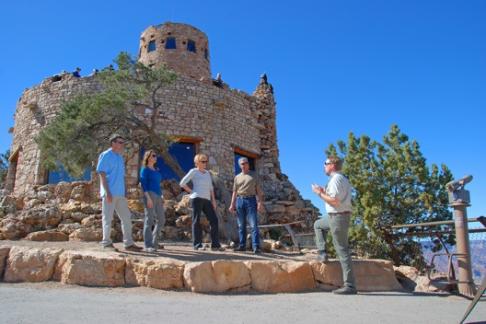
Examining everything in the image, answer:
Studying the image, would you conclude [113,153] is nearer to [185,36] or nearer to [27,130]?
[27,130]

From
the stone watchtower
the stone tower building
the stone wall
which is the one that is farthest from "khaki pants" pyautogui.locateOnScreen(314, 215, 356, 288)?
the stone watchtower

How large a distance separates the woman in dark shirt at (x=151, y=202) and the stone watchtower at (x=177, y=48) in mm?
15629

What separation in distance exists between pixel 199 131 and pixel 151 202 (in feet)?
33.7

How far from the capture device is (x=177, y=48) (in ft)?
71.5

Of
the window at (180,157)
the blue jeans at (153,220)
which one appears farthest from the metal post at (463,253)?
the window at (180,157)

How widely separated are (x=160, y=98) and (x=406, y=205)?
975 centimetres

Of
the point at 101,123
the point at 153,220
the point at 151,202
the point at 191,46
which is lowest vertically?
the point at 153,220

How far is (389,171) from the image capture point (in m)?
13.3

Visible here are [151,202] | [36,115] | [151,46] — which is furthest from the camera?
[151,46]

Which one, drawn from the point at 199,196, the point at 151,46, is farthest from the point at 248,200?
the point at 151,46

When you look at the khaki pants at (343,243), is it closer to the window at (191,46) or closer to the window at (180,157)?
the window at (180,157)

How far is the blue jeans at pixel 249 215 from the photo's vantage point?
22.3 ft

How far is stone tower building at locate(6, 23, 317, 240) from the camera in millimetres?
16078

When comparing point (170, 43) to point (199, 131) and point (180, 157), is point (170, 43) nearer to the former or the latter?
point (199, 131)
